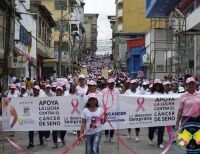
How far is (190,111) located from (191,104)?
0.13 metres

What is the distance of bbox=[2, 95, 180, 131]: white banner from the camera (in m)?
13.3

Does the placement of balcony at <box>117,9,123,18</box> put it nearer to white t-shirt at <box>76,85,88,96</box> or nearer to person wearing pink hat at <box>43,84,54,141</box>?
white t-shirt at <box>76,85,88,96</box>

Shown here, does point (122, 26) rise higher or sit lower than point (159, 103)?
higher

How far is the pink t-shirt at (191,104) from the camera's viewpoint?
408 inches

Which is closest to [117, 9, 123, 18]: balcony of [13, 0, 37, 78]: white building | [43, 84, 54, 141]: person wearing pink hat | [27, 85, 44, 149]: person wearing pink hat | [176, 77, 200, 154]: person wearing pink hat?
[13, 0, 37, 78]: white building

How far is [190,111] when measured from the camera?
1041 cm

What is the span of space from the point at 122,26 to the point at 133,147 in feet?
276

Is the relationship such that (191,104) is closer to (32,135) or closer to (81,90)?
(32,135)

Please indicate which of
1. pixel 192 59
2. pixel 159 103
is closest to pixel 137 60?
pixel 192 59

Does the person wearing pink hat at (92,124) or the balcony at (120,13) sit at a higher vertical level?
the balcony at (120,13)

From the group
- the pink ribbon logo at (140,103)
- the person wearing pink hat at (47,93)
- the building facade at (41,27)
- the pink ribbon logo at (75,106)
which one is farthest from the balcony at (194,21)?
the building facade at (41,27)

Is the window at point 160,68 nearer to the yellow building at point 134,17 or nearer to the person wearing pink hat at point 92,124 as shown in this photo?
the person wearing pink hat at point 92,124

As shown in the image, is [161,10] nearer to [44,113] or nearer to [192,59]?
[192,59]

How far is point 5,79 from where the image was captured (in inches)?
734
